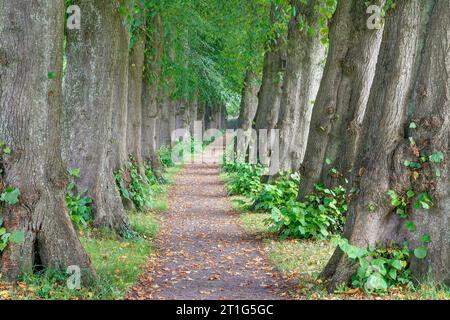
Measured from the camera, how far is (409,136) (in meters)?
7.84

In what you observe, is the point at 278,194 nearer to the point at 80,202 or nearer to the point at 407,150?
the point at 80,202

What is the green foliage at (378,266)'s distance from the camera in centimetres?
738

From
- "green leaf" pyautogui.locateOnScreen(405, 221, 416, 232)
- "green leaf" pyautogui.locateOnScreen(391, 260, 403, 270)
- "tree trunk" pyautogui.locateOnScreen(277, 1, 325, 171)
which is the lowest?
"green leaf" pyautogui.locateOnScreen(391, 260, 403, 270)

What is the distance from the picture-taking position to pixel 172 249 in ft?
38.8

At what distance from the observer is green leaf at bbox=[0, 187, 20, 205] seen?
7.30 meters

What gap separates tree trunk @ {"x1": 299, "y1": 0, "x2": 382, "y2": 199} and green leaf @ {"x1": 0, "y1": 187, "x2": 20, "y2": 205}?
22.5ft

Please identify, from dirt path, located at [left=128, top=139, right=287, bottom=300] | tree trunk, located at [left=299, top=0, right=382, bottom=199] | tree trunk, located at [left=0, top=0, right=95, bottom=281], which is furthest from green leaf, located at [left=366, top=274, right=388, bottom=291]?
tree trunk, located at [left=299, top=0, right=382, bottom=199]

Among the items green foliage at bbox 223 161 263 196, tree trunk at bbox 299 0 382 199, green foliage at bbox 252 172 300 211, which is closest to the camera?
tree trunk at bbox 299 0 382 199

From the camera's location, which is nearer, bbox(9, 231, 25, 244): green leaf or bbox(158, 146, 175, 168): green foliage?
bbox(9, 231, 25, 244): green leaf

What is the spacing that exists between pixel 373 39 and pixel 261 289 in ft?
18.8

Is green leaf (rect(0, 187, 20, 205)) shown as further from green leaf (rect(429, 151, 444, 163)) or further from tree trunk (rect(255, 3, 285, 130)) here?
tree trunk (rect(255, 3, 285, 130))

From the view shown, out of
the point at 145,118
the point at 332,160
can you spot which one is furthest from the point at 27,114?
the point at 145,118
